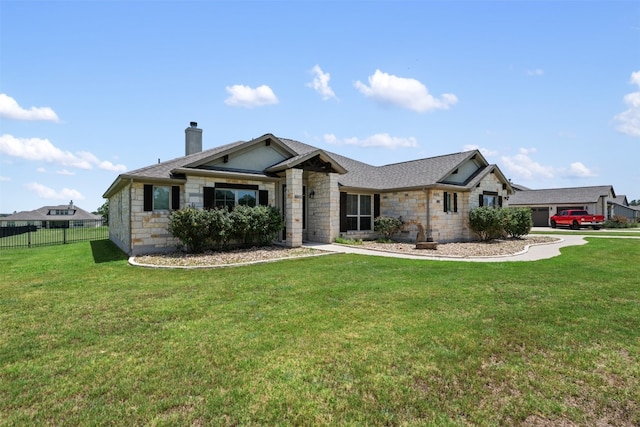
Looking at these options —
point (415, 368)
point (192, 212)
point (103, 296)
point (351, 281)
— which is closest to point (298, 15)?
point (192, 212)

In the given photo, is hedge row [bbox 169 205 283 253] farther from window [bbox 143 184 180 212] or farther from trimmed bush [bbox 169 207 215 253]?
window [bbox 143 184 180 212]

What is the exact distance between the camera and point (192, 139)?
17922 mm

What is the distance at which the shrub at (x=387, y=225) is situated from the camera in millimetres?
16750

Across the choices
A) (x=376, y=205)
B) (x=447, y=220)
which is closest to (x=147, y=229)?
(x=376, y=205)

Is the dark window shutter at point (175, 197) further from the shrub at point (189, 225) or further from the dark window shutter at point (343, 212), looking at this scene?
the dark window shutter at point (343, 212)

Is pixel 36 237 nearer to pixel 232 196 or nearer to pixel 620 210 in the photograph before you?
pixel 232 196

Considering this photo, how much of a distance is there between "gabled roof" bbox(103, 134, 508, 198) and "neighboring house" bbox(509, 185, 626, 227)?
21.7 metres

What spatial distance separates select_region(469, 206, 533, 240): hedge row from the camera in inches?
662

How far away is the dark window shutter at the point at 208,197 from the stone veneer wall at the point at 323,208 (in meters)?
5.18

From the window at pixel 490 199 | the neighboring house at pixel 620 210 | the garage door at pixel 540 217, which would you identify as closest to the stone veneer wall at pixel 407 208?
the window at pixel 490 199

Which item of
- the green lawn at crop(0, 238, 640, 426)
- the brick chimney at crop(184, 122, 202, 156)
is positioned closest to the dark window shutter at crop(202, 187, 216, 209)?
the green lawn at crop(0, 238, 640, 426)

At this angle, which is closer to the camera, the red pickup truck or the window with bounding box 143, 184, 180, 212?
the window with bounding box 143, 184, 180, 212

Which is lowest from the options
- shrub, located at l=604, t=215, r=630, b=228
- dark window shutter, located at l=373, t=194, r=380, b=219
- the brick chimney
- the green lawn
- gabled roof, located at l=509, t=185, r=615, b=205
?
the green lawn

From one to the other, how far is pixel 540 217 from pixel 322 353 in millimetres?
41682
